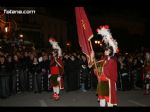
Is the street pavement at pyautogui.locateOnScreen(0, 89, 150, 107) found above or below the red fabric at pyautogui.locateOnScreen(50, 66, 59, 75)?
below

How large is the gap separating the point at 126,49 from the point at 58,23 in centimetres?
1197

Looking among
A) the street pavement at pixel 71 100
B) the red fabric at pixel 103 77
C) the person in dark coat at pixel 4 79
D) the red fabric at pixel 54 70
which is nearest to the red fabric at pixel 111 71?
the red fabric at pixel 103 77

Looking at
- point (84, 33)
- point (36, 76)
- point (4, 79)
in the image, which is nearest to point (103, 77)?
point (84, 33)

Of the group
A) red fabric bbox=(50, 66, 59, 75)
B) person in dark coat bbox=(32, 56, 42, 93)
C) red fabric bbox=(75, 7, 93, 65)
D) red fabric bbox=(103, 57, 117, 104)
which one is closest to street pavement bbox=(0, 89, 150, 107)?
person in dark coat bbox=(32, 56, 42, 93)

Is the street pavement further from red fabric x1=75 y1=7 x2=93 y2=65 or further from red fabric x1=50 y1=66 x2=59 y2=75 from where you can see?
red fabric x1=75 y1=7 x2=93 y2=65

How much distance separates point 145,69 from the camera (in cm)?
1489

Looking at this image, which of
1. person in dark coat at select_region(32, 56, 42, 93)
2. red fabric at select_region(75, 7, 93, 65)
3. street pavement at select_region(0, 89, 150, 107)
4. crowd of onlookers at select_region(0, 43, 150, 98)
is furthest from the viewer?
person in dark coat at select_region(32, 56, 42, 93)

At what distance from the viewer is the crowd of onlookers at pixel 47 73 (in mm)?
14664

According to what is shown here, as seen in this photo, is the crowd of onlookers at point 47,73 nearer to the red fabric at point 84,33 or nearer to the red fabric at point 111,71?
the red fabric at point 84,33

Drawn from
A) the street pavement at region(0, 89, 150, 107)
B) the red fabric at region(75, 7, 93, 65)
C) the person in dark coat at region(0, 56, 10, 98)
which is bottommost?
the street pavement at region(0, 89, 150, 107)

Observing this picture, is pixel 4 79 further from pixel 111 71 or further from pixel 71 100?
pixel 111 71

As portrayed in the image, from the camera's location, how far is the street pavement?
40.2 ft

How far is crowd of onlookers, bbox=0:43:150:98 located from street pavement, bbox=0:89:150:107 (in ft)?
1.51

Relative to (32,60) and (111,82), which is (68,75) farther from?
(111,82)
